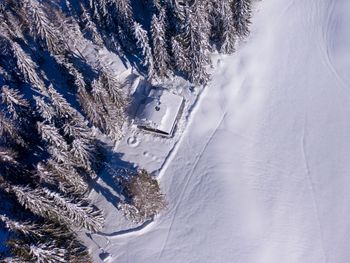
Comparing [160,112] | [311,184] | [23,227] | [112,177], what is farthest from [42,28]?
[311,184]

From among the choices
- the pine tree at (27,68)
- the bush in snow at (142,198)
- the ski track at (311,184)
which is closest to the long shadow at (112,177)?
the bush in snow at (142,198)

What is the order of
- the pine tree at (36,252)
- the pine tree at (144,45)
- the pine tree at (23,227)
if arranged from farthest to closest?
the pine tree at (144,45) < the pine tree at (23,227) < the pine tree at (36,252)

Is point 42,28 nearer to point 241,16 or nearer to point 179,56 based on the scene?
point 179,56

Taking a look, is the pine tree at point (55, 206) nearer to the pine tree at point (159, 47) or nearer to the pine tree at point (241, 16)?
the pine tree at point (159, 47)

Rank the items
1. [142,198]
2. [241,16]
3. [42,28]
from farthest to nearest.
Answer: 1. [241,16]
2. [42,28]
3. [142,198]

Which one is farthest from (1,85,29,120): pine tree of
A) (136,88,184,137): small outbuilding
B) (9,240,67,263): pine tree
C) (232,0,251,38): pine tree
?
(232,0,251,38): pine tree
